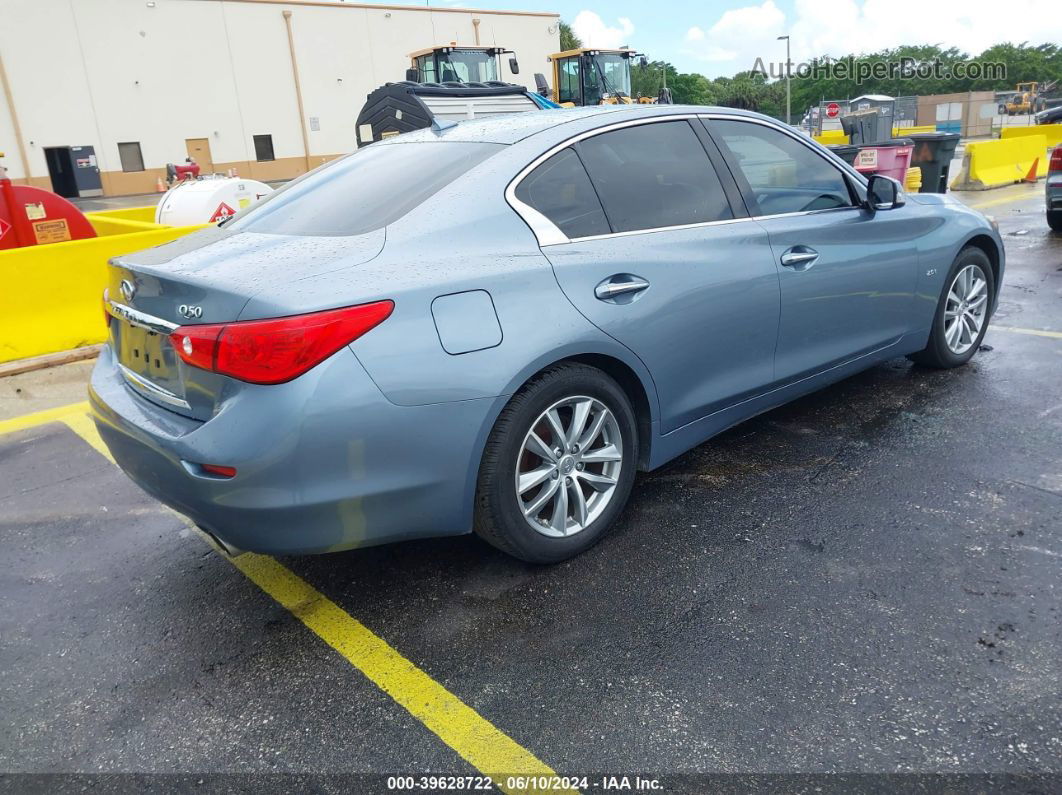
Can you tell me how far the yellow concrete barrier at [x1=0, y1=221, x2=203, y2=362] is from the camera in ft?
20.7

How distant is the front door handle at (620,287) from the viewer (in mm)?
3043

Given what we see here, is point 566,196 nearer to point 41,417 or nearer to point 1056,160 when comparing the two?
point 41,417

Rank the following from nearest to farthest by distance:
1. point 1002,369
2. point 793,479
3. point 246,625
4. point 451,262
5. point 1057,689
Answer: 1. point 1057,689
2. point 451,262
3. point 246,625
4. point 793,479
5. point 1002,369

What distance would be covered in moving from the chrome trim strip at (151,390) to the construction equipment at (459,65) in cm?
1933

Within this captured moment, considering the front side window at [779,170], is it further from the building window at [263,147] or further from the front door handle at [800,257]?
the building window at [263,147]

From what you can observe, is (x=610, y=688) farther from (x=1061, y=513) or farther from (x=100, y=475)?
(x=100, y=475)

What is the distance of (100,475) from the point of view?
4328 millimetres

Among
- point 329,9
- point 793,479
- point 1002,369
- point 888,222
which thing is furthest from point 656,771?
point 329,9

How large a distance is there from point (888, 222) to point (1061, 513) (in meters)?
1.69

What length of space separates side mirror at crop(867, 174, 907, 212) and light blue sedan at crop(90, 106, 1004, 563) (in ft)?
0.07

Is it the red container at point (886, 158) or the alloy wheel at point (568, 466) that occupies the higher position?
the red container at point (886, 158)

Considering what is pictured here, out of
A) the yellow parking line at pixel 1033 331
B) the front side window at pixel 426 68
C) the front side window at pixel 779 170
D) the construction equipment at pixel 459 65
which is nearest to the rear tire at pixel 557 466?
the front side window at pixel 779 170

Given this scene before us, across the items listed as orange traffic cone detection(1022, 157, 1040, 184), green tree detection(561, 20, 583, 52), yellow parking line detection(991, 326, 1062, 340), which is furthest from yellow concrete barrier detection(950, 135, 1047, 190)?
green tree detection(561, 20, 583, 52)

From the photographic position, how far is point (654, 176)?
346 centimetres
